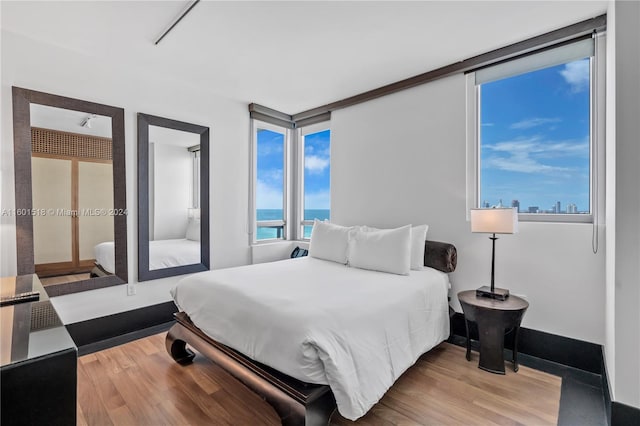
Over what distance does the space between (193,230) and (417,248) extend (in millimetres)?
2565

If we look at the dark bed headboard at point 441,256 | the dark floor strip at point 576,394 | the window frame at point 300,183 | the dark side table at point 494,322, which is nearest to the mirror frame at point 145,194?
the window frame at point 300,183

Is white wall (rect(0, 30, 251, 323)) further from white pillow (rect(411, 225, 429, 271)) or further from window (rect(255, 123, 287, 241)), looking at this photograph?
white pillow (rect(411, 225, 429, 271))

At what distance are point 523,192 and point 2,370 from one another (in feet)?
11.0

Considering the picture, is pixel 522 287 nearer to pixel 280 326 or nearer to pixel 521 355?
pixel 521 355

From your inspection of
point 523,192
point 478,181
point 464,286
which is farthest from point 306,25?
point 464,286

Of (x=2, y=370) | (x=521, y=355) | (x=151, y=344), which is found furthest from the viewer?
(x=151, y=344)

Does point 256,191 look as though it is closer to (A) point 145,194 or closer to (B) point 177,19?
(A) point 145,194

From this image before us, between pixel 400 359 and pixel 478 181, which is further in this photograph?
pixel 478 181

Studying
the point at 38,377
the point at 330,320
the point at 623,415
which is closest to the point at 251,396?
the point at 330,320

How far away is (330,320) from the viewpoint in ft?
5.31

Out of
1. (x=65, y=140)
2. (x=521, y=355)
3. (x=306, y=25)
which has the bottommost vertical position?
(x=521, y=355)

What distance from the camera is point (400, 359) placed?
1.94 metres

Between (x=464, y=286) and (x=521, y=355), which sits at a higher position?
(x=464, y=286)

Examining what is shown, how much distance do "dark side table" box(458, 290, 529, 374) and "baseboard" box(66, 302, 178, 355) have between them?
303cm
